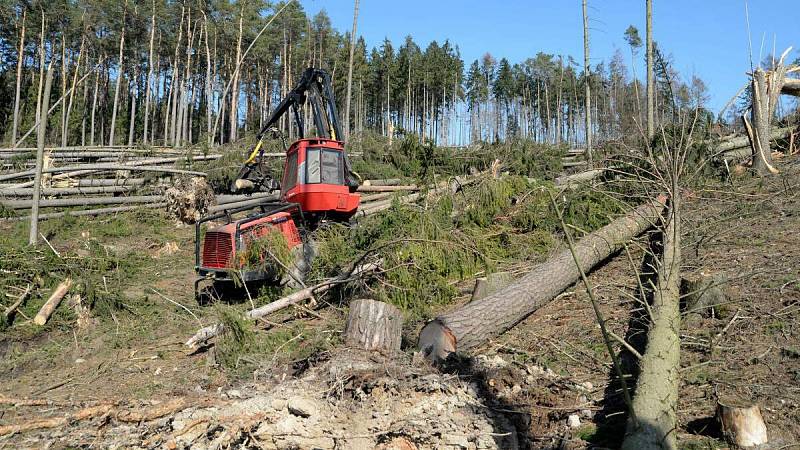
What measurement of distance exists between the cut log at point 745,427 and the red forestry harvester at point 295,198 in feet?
18.8

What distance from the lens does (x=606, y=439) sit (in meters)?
3.93

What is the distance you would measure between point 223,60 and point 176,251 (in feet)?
105

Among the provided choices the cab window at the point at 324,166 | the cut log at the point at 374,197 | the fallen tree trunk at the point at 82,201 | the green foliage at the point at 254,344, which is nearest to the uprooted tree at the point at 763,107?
the cab window at the point at 324,166

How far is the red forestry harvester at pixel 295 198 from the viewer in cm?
795

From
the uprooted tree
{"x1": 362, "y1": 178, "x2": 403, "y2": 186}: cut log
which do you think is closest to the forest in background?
{"x1": 362, "y1": 178, "x2": 403, "y2": 186}: cut log

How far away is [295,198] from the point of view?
931cm

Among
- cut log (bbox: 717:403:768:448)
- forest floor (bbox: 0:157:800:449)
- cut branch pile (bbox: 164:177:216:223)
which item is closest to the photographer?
cut log (bbox: 717:403:768:448)

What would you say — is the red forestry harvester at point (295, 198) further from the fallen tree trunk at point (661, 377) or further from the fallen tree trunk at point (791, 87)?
the fallen tree trunk at point (791, 87)

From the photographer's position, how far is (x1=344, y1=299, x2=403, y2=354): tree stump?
17.5ft

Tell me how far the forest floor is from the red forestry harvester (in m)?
0.81

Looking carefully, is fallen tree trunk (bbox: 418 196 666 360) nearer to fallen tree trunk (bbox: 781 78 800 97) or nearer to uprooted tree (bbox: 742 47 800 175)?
uprooted tree (bbox: 742 47 800 175)

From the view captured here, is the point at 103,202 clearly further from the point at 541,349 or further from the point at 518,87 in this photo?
the point at 518,87

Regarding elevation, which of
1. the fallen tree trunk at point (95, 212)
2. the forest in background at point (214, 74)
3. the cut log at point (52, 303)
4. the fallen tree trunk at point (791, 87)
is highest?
the forest in background at point (214, 74)

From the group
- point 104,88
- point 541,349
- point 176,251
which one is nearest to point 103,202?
point 176,251
